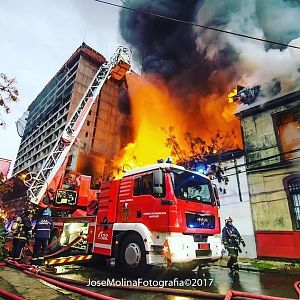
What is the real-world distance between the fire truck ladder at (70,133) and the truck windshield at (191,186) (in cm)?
790

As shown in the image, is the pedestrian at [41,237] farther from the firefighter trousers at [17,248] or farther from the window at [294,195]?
the window at [294,195]

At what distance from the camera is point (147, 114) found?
79.9 feet

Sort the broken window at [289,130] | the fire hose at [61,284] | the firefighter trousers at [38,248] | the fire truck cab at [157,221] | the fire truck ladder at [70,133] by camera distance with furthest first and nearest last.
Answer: the fire truck ladder at [70,133] < the broken window at [289,130] < the firefighter trousers at [38,248] < the fire truck cab at [157,221] < the fire hose at [61,284]

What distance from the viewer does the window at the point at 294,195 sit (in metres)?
9.98

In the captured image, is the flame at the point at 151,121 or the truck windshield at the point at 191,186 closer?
the truck windshield at the point at 191,186

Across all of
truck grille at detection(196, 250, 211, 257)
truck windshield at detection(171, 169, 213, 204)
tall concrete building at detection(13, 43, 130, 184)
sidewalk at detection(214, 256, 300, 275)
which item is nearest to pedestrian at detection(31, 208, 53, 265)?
truck windshield at detection(171, 169, 213, 204)

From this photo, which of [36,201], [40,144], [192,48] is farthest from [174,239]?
[40,144]

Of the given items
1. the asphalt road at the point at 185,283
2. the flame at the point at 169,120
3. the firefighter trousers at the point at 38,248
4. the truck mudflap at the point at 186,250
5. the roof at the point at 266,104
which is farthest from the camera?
the flame at the point at 169,120

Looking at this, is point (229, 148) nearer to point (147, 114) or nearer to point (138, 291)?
point (138, 291)

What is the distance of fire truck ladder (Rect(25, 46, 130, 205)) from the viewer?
12.3m

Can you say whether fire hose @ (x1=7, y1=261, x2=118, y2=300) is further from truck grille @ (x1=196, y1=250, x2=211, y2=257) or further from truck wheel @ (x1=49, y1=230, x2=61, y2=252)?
truck grille @ (x1=196, y1=250, x2=211, y2=257)

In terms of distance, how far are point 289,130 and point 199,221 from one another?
7528 millimetres

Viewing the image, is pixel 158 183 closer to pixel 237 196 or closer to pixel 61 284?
pixel 61 284

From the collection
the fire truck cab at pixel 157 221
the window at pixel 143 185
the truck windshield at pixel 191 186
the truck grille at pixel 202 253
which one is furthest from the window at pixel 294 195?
the window at pixel 143 185
